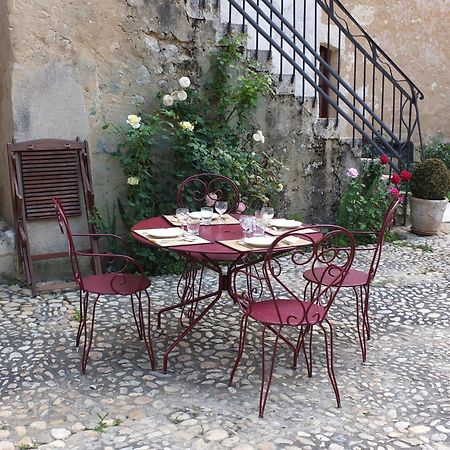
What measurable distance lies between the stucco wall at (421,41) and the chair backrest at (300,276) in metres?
4.70

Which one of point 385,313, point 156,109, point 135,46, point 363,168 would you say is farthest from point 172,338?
point 363,168

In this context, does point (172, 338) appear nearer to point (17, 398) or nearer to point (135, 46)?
point (17, 398)

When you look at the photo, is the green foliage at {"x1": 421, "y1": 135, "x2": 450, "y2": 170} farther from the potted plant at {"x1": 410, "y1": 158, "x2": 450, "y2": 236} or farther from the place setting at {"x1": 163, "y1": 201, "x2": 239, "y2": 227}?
the place setting at {"x1": 163, "y1": 201, "x2": 239, "y2": 227}

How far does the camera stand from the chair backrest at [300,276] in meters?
2.95

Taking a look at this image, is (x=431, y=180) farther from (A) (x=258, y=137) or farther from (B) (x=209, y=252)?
(B) (x=209, y=252)

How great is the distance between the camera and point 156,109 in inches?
203

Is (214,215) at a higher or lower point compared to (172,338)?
higher

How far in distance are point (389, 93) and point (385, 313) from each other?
240 inches

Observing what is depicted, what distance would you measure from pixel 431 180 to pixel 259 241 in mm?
3771

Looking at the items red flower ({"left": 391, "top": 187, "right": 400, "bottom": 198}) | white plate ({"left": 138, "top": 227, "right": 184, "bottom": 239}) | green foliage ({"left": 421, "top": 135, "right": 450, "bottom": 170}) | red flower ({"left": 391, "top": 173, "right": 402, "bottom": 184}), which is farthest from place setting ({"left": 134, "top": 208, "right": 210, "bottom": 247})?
green foliage ({"left": 421, "top": 135, "right": 450, "bottom": 170})

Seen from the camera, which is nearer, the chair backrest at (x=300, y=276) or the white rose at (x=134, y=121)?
the chair backrest at (x=300, y=276)

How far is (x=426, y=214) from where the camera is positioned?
644cm

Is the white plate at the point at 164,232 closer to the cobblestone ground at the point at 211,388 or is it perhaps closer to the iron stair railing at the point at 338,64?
the cobblestone ground at the point at 211,388

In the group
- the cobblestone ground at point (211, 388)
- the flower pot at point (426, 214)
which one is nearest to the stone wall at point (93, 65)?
the cobblestone ground at point (211, 388)
